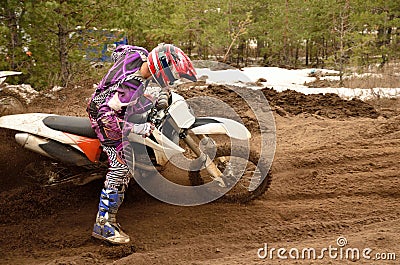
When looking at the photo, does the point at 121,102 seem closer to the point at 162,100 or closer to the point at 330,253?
the point at 162,100

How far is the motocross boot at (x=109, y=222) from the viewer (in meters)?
3.74

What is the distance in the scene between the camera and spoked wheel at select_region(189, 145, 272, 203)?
4355mm

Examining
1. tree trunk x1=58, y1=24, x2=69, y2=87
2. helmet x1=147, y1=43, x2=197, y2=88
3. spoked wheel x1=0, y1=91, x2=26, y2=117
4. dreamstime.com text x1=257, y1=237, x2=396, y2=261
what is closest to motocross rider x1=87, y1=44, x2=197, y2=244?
helmet x1=147, y1=43, x2=197, y2=88

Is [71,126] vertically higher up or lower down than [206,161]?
higher up

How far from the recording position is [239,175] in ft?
14.8

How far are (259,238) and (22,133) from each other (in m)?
2.34

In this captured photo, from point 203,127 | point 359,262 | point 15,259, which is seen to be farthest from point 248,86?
point 15,259

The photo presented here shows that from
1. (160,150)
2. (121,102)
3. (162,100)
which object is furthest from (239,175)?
(121,102)

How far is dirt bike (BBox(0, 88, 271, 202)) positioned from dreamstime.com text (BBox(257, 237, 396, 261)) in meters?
1.11

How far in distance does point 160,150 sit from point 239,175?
105 centimetres

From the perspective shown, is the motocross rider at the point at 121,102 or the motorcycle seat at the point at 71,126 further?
the motorcycle seat at the point at 71,126

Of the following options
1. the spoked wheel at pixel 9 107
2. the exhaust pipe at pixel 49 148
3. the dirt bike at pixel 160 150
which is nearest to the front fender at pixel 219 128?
the dirt bike at pixel 160 150

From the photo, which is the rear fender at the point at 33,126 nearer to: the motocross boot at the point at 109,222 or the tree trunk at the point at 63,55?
the motocross boot at the point at 109,222

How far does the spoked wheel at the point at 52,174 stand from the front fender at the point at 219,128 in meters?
1.05
